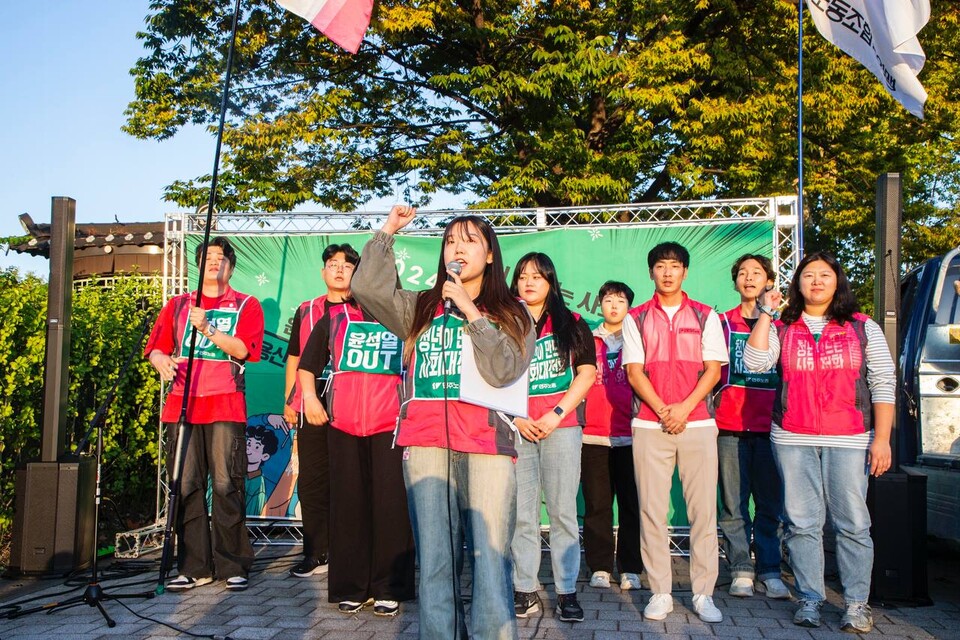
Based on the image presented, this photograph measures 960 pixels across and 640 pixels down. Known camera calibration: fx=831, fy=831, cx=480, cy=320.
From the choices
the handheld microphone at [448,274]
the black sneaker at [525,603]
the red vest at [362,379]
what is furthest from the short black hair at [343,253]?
the handheld microphone at [448,274]

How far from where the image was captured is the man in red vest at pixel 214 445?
222 inches

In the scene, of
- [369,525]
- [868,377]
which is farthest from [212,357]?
[868,377]

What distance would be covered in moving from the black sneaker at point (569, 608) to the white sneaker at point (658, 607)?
0.39m

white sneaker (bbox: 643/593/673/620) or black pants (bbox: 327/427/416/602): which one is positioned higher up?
black pants (bbox: 327/427/416/602)

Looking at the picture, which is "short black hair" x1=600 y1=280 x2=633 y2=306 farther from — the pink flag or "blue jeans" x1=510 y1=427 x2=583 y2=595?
the pink flag

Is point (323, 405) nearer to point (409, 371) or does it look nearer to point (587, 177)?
A: point (409, 371)

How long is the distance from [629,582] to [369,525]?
6.00 ft

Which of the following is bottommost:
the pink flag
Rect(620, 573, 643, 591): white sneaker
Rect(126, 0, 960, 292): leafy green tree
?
Rect(620, 573, 643, 591): white sneaker

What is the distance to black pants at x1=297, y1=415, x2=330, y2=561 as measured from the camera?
5797mm

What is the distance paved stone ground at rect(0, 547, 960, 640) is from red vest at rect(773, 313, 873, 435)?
1.12 meters

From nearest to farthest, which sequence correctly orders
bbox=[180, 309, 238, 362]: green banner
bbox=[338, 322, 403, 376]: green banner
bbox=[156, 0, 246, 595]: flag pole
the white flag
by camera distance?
bbox=[156, 0, 246, 595]: flag pole < bbox=[338, 322, 403, 376]: green banner < bbox=[180, 309, 238, 362]: green banner < the white flag

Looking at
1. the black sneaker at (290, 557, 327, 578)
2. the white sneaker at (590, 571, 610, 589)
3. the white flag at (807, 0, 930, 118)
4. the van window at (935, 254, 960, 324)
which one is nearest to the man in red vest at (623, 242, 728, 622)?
the white sneaker at (590, 571, 610, 589)

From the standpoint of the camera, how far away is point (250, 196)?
15.4 metres

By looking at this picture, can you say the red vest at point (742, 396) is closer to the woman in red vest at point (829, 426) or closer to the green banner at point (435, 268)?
the woman in red vest at point (829, 426)
